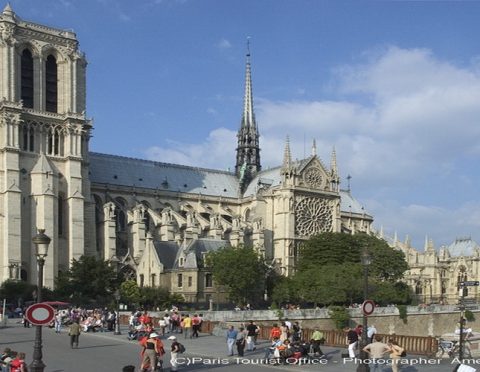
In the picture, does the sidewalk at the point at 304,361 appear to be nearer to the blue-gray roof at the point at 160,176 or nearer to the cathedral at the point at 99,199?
the cathedral at the point at 99,199

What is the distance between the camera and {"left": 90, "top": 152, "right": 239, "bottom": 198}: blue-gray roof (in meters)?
93.9

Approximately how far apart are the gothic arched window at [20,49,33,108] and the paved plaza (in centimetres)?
4755

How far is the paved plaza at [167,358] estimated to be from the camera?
992 inches

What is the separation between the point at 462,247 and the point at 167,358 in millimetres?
118550

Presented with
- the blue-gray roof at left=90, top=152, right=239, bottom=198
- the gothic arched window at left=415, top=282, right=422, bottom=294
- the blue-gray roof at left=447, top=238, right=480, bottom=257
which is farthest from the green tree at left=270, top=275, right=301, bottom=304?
the blue-gray roof at left=447, top=238, right=480, bottom=257

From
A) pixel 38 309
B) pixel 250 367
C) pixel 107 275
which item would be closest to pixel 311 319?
pixel 107 275

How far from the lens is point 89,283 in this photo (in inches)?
2621

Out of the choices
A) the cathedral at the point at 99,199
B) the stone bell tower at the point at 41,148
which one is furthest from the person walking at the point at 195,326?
the stone bell tower at the point at 41,148

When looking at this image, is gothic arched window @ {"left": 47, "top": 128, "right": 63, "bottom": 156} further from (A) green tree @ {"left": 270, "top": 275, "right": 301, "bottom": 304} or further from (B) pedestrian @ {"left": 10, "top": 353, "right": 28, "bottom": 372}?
(B) pedestrian @ {"left": 10, "top": 353, "right": 28, "bottom": 372}

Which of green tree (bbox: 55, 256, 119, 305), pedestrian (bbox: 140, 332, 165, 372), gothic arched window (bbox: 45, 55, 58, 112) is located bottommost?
green tree (bbox: 55, 256, 119, 305)

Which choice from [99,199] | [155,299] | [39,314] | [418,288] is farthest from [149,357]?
[418,288]

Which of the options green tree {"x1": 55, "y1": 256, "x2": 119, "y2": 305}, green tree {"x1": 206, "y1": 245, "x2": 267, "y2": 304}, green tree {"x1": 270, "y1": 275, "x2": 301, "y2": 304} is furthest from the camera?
green tree {"x1": 270, "y1": 275, "x2": 301, "y2": 304}

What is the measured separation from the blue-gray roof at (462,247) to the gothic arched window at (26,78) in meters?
85.5

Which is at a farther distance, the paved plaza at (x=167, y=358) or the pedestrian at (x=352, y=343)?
the pedestrian at (x=352, y=343)
